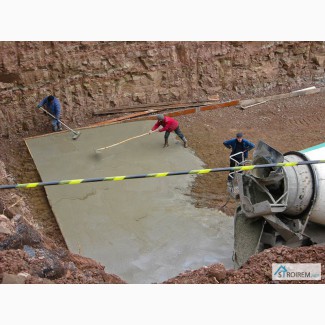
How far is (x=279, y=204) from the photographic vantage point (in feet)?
21.9

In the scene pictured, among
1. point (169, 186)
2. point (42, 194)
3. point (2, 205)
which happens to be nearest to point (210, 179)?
point (169, 186)

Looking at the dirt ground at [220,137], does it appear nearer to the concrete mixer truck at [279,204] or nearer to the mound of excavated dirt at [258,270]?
the concrete mixer truck at [279,204]

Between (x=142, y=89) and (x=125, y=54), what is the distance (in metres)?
1.14

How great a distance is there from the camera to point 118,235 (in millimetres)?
8273

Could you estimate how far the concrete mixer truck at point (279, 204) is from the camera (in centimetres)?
670

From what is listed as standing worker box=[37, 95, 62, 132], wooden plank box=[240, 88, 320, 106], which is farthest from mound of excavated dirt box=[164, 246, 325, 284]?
wooden plank box=[240, 88, 320, 106]

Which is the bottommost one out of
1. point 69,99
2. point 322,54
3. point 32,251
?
point 32,251

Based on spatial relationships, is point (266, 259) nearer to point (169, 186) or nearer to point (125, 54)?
point (169, 186)

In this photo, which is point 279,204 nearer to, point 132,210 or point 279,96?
point 132,210

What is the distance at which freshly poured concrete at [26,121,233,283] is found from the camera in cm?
777

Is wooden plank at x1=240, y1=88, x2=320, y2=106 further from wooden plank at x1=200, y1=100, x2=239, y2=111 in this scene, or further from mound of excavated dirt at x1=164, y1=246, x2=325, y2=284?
mound of excavated dirt at x1=164, y1=246, x2=325, y2=284

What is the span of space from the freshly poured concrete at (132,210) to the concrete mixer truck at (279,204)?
2.66 feet

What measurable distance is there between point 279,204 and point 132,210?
316 cm

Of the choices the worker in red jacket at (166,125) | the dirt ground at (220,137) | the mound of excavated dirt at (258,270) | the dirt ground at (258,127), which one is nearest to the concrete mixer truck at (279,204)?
the mound of excavated dirt at (258,270)
